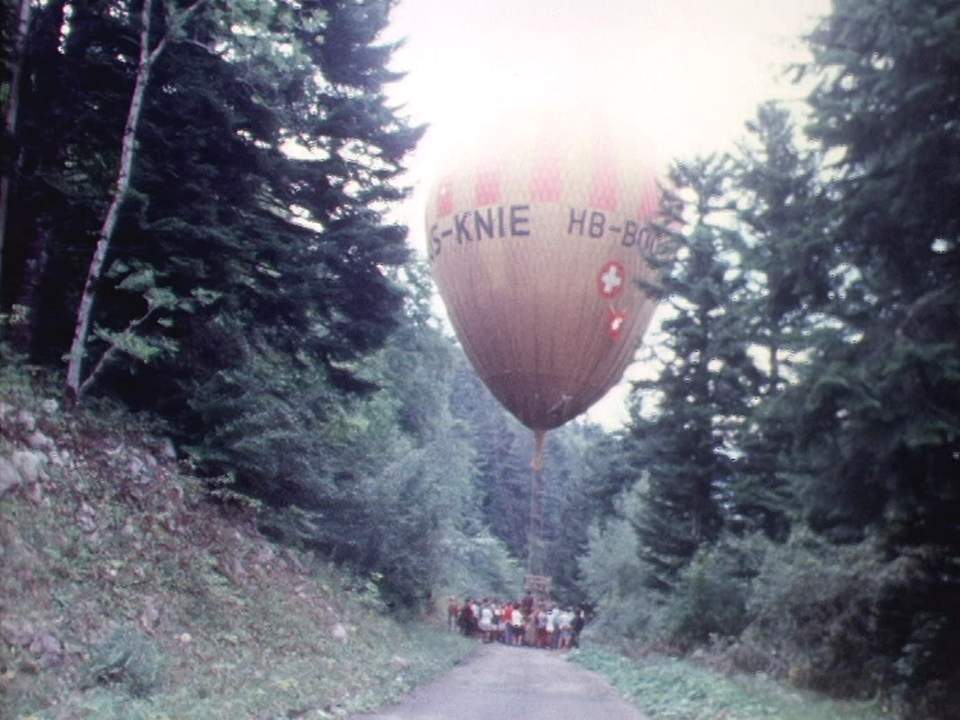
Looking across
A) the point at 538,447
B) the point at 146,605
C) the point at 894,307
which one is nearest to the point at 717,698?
the point at 894,307

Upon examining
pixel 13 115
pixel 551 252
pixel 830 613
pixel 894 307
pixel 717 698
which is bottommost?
pixel 717 698

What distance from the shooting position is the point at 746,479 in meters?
15.9

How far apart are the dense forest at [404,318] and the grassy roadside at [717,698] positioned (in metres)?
0.44

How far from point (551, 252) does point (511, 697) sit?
12.8 metres

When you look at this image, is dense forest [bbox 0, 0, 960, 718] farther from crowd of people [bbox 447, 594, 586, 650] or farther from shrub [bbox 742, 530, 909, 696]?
crowd of people [bbox 447, 594, 586, 650]

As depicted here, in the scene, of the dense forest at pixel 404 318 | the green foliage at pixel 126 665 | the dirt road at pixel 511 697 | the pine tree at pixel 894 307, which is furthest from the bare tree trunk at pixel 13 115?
the pine tree at pixel 894 307

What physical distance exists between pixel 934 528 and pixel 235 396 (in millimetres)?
9580

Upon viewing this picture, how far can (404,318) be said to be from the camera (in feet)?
84.6

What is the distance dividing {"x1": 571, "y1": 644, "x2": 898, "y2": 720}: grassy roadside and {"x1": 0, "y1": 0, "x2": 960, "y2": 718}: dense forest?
1.46 feet

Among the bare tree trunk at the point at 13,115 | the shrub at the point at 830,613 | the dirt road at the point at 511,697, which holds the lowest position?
the dirt road at the point at 511,697

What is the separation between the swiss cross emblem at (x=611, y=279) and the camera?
22.7 m

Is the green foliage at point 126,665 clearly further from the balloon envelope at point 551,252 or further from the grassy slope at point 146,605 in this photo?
the balloon envelope at point 551,252

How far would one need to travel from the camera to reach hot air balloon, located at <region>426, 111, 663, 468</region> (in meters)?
22.5

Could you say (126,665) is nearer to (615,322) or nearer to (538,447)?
(615,322)
